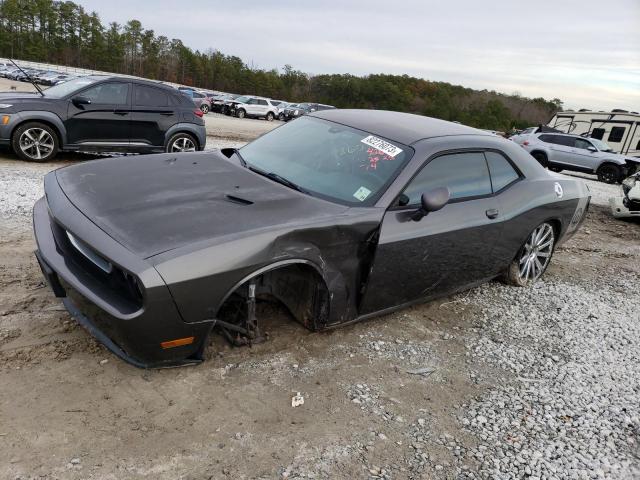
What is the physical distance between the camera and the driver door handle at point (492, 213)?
404 cm

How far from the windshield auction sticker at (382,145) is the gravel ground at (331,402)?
52.3 inches

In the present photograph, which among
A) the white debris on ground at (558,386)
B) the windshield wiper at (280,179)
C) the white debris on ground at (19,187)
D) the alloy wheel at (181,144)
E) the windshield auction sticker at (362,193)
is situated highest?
the windshield auction sticker at (362,193)

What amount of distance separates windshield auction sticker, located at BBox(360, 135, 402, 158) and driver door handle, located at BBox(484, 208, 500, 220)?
1.01 m

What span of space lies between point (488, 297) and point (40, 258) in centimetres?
378

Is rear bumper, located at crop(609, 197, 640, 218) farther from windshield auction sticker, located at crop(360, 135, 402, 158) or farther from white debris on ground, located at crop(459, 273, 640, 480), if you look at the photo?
windshield auction sticker, located at crop(360, 135, 402, 158)

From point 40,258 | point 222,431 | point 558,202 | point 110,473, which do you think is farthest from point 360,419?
point 558,202

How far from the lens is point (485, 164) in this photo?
4.14 meters

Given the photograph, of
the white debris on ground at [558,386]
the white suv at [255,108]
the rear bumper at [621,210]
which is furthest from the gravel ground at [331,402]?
the white suv at [255,108]

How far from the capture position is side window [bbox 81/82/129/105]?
27.1 ft

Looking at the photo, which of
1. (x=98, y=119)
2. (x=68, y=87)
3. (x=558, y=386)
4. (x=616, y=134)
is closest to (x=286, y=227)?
(x=558, y=386)

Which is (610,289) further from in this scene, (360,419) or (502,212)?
(360,419)

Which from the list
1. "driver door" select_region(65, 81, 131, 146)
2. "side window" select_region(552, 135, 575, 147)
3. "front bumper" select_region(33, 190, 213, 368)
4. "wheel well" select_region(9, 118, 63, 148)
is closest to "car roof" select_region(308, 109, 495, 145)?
"front bumper" select_region(33, 190, 213, 368)

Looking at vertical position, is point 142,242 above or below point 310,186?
below

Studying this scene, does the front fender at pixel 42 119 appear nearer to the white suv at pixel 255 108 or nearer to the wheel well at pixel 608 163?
the wheel well at pixel 608 163
